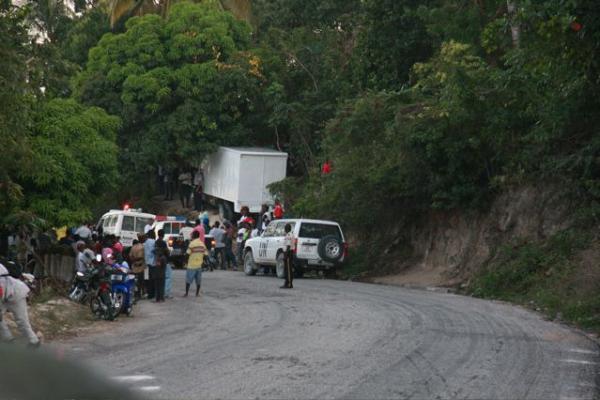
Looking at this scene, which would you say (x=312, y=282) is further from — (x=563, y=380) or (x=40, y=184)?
(x=563, y=380)

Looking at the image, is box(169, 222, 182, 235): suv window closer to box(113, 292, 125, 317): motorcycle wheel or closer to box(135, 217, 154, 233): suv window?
box(135, 217, 154, 233): suv window

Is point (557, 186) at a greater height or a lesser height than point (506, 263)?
greater

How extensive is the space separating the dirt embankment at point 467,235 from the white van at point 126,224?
10632 millimetres

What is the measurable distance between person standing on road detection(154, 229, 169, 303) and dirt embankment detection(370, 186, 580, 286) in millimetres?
9245

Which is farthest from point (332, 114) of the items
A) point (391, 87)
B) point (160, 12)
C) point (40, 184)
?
point (40, 184)

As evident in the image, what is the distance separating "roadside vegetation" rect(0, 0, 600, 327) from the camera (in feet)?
64.8

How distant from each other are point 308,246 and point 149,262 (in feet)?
29.8

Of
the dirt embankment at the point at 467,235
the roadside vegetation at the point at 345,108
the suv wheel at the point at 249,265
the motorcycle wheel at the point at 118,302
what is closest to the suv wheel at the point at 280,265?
the suv wheel at the point at 249,265

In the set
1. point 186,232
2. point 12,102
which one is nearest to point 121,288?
point 12,102

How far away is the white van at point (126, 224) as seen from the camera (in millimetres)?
39531

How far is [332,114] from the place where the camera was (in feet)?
152

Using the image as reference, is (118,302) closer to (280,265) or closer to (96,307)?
(96,307)

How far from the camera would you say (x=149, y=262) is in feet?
78.2

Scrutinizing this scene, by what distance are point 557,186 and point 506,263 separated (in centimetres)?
264
